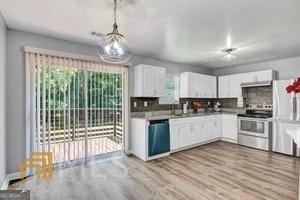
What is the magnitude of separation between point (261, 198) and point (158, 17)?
2813 millimetres

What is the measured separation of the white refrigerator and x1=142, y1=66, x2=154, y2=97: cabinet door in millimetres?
3170

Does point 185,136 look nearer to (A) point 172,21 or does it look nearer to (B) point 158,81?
(B) point 158,81

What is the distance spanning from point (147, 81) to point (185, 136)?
1780 mm

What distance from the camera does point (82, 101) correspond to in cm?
350

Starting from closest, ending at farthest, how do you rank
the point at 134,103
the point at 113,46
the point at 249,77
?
the point at 113,46, the point at 134,103, the point at 249,77

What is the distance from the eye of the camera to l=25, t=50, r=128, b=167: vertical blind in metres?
2.98

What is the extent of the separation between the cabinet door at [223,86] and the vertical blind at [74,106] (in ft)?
11.8

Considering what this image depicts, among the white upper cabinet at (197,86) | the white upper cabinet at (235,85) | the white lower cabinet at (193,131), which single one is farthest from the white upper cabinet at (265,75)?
the white lower cabinet at (193,131)

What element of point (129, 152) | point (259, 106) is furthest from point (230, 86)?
point (129, 152)

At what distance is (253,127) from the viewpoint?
4691 mm

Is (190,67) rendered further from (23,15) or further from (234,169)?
(23,15)

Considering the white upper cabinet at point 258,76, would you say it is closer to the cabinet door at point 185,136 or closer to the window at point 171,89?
the window at point 171,89

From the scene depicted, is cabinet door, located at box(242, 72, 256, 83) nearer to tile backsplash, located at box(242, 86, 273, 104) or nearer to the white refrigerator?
tile backsplash, located at box(242, 86, 273, 104)

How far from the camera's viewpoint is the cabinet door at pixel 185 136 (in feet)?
14.5
